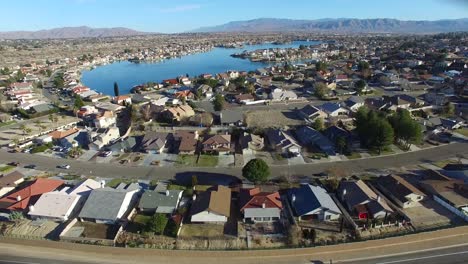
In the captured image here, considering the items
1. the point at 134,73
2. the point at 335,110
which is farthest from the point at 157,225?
the point at 134,73

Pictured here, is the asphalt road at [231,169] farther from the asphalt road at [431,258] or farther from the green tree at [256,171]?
the asphalt road at [431,258]

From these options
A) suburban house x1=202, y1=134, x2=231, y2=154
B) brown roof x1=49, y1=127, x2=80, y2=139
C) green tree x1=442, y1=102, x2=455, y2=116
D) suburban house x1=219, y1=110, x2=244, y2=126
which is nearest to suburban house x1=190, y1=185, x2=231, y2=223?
suburban house x1=202, y1=134, x2=231, y2=154

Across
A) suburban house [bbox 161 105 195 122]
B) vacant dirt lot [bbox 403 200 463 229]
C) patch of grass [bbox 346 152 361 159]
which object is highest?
suburban house [bbox 161 105 195 122]

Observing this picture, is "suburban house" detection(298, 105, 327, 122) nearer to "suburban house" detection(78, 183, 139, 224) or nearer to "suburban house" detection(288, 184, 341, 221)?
"suburban house" detection(288, 184, 341, 221)

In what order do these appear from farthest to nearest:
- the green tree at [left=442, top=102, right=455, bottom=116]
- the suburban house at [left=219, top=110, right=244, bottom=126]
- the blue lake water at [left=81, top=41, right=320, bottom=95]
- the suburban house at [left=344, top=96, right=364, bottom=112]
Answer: the blue lake water at [left=81, top=41, right=320, bottom=95], the suburban house at [left=344, top=96, right=364, bottom=112], the green tree at [left=442, top=102, right=455, bottom=116], the suburban house at [left=219, top=110, right=244, bottom=126]

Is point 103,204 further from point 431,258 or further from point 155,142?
point 431,258

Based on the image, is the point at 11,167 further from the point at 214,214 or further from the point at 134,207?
the point at 214,214

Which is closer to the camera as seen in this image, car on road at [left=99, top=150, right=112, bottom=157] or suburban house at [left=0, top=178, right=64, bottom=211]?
suburban house at [left=0, top=178, right=64, bottom=211]

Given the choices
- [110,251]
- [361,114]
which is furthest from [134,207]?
[361,114]
